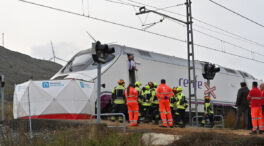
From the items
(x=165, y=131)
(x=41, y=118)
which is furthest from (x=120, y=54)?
(x=165, y=131)

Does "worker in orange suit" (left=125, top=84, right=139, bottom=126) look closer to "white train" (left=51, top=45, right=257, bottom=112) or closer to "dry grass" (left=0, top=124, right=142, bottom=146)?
"white train" (left=51, top=45, right=257, bottom=112)

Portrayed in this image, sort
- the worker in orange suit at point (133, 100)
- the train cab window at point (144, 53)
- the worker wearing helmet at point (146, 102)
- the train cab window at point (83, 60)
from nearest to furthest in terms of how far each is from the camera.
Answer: the worker in orange suit at point (133, 100), the worker wearing helmet at point (146, 102), the train cab window at point (83, 60), the train cab window at point (144, 53)

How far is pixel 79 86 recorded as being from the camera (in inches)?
548

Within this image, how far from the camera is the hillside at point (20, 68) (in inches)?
1908

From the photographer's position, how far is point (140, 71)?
55.9 ft

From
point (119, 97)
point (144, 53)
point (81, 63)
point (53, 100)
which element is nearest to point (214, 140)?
point (119, 97)

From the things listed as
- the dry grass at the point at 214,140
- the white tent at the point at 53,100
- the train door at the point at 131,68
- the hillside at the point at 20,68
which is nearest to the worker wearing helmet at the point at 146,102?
the train door at the point at 131,68

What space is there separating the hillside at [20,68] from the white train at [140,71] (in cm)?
2225

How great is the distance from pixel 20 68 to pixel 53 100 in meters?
49.0

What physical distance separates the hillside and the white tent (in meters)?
24.7

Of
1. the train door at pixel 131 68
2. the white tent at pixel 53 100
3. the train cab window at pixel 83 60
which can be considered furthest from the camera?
the train door at pixel 131 68

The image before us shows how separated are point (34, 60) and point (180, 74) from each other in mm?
60527

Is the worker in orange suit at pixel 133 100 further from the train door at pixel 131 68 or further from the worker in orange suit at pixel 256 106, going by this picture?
the train door at pixel 131 68

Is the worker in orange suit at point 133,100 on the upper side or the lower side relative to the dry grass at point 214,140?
upper
